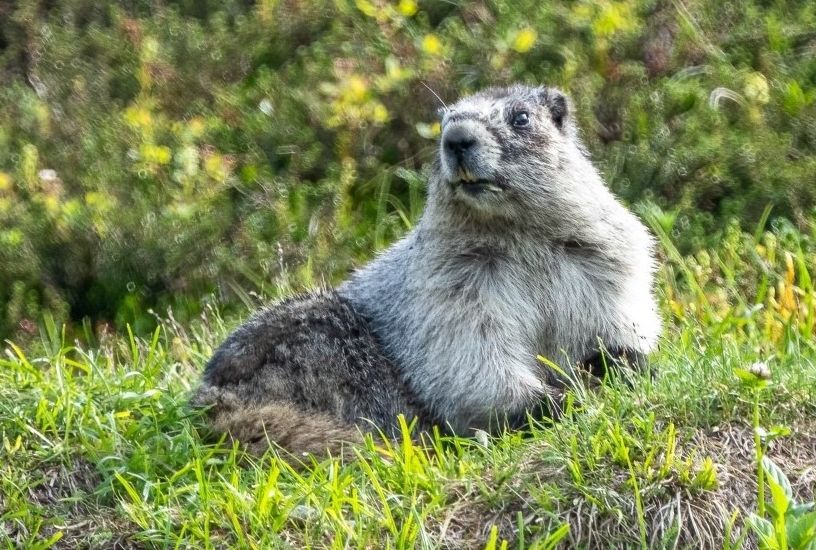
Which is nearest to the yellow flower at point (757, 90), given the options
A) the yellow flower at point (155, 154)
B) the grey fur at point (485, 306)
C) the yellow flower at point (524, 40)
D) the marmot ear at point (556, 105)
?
the yellow flower at point (524, 40)

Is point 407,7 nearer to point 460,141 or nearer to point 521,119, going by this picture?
point 521,119

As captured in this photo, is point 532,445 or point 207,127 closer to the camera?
point 532,445

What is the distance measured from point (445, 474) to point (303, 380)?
1.07 m

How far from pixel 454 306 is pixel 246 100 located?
4.28 meters

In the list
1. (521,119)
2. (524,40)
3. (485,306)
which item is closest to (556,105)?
(521,119)

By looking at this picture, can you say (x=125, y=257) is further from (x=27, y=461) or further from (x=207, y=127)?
(x=27, y=461)

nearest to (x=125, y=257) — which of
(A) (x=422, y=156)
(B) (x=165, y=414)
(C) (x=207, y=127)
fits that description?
(C) (x=207, y=127)

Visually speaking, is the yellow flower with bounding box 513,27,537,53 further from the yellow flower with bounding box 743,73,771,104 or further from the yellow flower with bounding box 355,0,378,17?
the yellow flower with bounding box 743,73,771,104

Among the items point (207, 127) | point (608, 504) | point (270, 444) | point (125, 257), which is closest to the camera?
point (608, 504)

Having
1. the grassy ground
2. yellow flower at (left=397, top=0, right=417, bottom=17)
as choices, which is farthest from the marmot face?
yellow flower at (left=397, top=0, right=417, bottom=17)

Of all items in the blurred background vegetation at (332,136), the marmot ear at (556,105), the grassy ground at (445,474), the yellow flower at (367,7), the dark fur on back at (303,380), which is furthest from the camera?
the yellow flower at (367,7)

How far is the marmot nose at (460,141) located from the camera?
523 cm

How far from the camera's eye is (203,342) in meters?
6.50

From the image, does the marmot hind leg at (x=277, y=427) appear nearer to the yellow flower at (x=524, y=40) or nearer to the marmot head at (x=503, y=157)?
the marmot head at (x=503, y=157)
